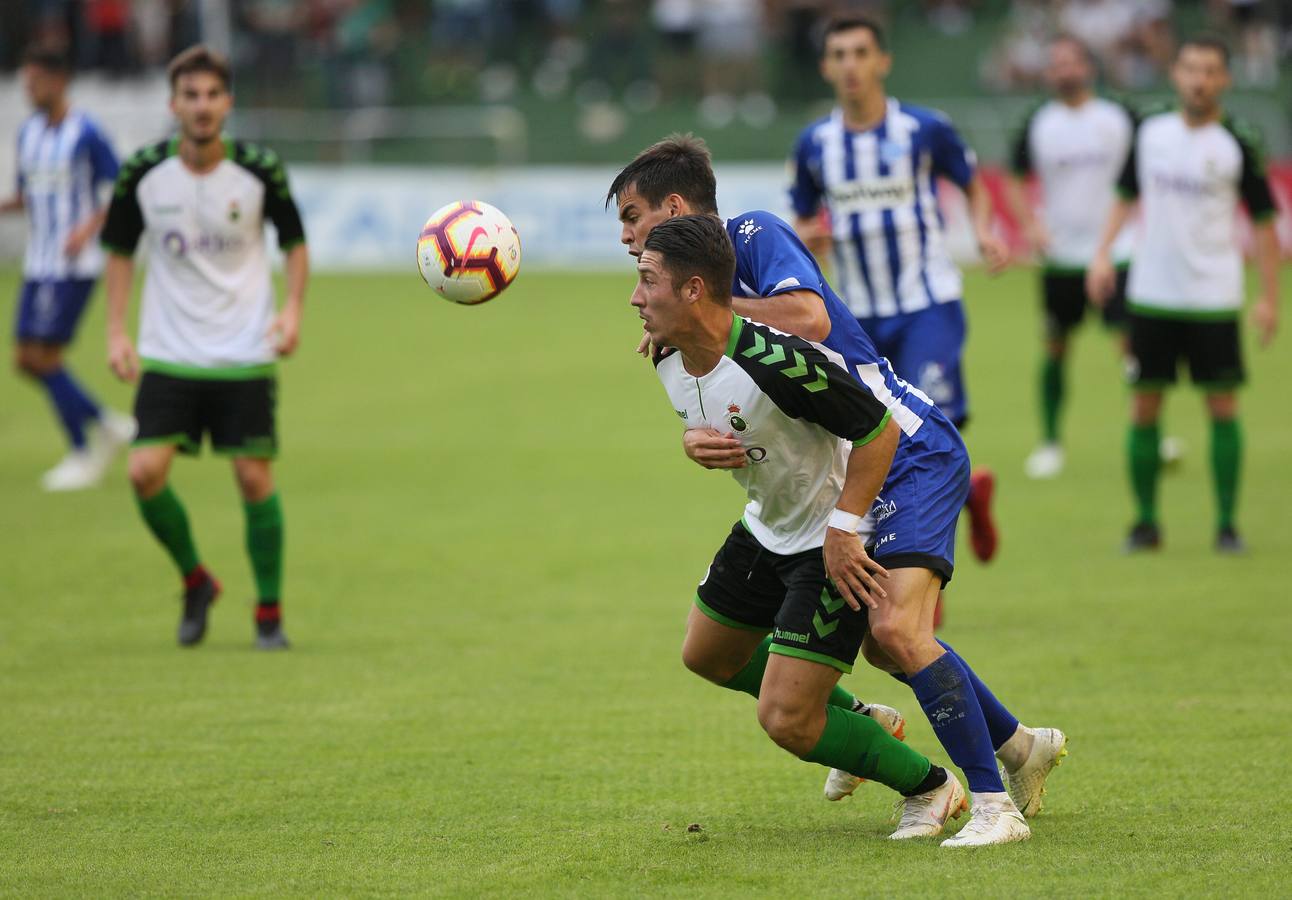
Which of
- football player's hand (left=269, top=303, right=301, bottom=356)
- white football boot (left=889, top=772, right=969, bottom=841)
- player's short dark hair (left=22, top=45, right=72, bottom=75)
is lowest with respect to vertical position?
white football boot (left=889, top=772, right=969, bottom=841)

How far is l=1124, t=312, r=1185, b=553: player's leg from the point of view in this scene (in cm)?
911

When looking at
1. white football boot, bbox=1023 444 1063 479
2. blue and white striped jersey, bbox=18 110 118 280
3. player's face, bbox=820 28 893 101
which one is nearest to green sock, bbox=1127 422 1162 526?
white football boot, bbox=1023 444 1063 479

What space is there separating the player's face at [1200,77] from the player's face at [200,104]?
4.80 metres

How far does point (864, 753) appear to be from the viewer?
462cm

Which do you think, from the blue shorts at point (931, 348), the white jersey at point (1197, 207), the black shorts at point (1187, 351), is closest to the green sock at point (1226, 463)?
the black shorts at point (1187, 351)

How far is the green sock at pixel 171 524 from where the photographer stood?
23.7 feet

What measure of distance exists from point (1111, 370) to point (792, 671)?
13060 millimetres

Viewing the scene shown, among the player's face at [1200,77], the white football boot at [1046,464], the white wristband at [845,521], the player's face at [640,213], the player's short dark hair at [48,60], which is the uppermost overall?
the player's short dark hair at [48,60]

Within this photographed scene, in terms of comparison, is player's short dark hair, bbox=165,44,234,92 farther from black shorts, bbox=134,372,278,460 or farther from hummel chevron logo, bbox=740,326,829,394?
hummel chevron logo, bbox=740,326,829,394

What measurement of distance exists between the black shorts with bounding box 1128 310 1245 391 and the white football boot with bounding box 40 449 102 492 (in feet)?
22.8

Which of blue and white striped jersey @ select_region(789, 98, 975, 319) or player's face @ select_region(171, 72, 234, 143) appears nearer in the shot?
player's face @ select_region(171, 72, 234, 143)

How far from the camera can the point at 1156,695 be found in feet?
20.6

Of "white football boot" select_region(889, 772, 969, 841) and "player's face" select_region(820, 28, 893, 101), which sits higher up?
"player's face" select_region(820, 28, 893, 101)

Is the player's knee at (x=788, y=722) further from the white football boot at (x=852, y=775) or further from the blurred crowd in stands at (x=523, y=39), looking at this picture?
the blurred crowd in stands at (x=523, y=39)
